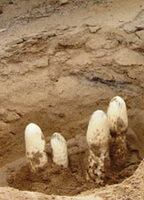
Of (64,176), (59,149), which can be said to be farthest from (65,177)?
(59,149)

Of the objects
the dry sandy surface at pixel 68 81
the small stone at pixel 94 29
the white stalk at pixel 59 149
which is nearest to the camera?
the white stalk at pixel 59 149

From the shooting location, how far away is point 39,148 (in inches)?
102

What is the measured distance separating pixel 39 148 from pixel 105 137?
1.03 feet

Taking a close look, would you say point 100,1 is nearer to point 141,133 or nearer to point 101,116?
point 141,133

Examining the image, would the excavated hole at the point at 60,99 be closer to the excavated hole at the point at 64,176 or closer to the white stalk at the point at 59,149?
the excavated hole at the point at 64,176

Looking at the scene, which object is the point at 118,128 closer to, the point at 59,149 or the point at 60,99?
the point at 59,149

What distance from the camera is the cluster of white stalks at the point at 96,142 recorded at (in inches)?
98.8

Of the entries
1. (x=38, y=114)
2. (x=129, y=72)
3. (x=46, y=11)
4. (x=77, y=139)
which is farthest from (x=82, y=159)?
(x=46, y=11)

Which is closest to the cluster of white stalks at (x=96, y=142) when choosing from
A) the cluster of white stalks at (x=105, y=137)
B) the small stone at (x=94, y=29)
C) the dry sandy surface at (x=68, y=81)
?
the cluster of white stalks at (x=105, y=137)

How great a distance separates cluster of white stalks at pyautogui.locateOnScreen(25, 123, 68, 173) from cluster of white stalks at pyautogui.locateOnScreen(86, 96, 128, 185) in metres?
0.14

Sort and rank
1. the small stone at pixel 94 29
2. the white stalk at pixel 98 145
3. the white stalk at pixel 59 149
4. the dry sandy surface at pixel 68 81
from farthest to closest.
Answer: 1. the small stone at pixel 94 29
2. the dry sandy surface at pixel 68 81
3. the white stalk at pixel 59 149
4. the white stalk at pixel 98 145

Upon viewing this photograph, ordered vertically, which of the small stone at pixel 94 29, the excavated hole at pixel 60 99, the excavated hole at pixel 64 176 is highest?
the small stone at pixel 94 29

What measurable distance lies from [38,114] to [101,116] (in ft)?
2.02

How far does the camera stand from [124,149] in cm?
273
